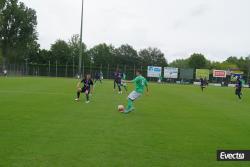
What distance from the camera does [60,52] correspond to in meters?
114

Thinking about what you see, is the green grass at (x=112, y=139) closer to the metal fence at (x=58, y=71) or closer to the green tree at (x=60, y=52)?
the metal fence at (x=58, y=71)

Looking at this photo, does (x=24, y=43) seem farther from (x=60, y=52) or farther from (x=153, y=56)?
(x=153, y=56)

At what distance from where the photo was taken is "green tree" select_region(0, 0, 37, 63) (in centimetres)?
10174

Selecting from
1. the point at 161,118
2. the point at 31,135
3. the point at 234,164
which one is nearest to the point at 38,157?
the point at 31,135

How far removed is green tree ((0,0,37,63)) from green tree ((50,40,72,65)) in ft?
27.3

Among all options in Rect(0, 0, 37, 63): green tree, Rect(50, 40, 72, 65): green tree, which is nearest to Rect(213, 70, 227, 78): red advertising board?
Rect(50, 40, 72, 65): green tree

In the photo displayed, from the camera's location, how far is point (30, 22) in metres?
106

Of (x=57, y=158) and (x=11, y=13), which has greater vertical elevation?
(x=11, y=13)

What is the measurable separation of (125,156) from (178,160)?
112 cm

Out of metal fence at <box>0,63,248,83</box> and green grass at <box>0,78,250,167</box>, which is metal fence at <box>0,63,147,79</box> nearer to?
metal fence at <box>0,63,248,83</box>

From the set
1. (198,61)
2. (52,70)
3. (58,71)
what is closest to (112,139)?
(58,71)

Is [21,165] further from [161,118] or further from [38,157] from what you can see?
[161,118]

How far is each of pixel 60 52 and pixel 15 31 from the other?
15.0 metres

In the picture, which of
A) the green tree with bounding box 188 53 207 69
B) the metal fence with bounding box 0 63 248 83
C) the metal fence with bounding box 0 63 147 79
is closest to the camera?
the metal fence with bounding box 0 63 147 79
